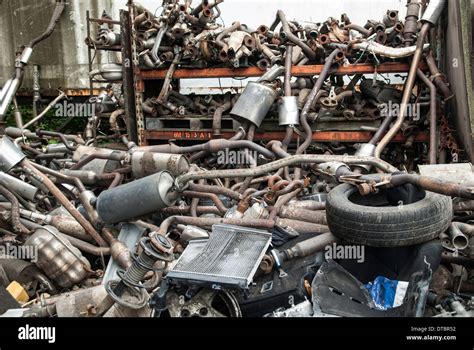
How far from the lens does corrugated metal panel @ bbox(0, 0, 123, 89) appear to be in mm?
8656

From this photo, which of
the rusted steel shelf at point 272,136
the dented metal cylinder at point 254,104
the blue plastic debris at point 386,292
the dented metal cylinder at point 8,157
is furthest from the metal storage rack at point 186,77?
the blue plastic debris at point 386,292

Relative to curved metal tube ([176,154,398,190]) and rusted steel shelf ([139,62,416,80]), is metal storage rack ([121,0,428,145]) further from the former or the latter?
curved metal tube ([176,154,398,190])

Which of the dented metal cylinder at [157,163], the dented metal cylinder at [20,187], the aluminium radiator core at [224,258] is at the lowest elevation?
the aluminium radiator core at [224,258]

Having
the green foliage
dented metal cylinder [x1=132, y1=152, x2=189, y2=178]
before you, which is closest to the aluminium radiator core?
dented metal cylinder [x1=132, y1=152, x2=189, y2=178]

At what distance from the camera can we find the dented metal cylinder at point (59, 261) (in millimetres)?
2842

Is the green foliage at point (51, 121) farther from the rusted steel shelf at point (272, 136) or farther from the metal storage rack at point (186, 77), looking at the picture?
the rusted steel shelf at point (272, 136)

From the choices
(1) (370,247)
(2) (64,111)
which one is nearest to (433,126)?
(1) (370,247)

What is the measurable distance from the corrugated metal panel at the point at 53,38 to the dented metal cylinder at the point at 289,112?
17.3 feet

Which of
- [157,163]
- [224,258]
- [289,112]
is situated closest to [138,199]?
[157,163]

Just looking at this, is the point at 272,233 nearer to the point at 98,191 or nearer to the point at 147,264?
the point at 147,264

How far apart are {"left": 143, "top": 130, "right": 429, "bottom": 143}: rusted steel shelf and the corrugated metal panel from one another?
4370mm
